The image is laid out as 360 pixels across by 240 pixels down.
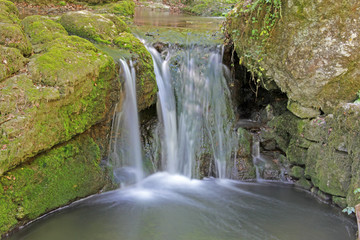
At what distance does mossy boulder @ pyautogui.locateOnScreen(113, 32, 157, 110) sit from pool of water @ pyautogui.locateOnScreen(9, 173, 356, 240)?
1678 mm

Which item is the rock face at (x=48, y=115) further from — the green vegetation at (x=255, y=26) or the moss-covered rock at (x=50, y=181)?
the green vegetation at (x=255, y=26)

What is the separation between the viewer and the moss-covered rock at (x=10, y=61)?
4355mm

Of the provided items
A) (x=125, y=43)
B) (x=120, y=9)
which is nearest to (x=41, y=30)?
(x=125, y=43)

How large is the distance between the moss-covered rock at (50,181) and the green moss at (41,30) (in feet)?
6.24

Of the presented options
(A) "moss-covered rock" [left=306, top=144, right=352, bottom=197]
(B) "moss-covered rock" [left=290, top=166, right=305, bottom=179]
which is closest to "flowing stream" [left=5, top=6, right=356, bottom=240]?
(B) "moss-covered rock" [left=290, top=166, right=305, bottom=179]

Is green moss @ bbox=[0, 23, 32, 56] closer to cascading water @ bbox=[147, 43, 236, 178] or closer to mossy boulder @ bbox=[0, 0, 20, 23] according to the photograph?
mossy boulder @ bbox=[0, 0, 20, 23]

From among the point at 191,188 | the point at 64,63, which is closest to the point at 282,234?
the point at 191,188

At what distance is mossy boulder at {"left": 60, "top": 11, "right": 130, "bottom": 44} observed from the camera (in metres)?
6.28

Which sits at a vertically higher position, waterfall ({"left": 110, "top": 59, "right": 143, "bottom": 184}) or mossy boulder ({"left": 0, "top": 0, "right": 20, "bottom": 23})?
mossy boulder ({"left": 0, "top": 0, "right": 20, "bottom": 23})

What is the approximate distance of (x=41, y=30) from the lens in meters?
5.61

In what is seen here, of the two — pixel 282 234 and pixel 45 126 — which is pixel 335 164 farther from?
pixel 45 126

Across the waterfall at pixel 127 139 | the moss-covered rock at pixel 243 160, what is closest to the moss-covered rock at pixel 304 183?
the moss-covered rock at pixel 243 160

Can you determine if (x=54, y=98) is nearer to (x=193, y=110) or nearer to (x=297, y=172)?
(x=193, y=110)

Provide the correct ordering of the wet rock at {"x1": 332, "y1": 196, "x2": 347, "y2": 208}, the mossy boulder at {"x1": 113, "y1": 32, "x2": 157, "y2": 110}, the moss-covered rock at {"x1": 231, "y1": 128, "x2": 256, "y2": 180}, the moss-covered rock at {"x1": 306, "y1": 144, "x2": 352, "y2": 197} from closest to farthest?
the moss-covered rock at {"x1": 306, "y1": 144, "x2": 352, "y2": 197}, the wet rock at {"x1": 332, "y1": 196, "x2": 347, "y2": 208}, the mossy boulder at {"x1": 113, "y1": 32, "x2": 157, "y2": 110}, the moss-covered rock at {"x1": 231, "y1": 128, "x2": 256, "y2": 180}
